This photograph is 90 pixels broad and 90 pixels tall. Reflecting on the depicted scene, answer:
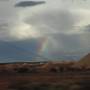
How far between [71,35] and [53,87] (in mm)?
1269

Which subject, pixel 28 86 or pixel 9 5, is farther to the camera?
pixel 9 5

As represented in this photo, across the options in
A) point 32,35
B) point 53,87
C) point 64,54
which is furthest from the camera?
point 32,35

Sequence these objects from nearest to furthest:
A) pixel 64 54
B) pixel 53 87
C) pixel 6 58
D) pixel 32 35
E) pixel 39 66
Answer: pixel 53 87
pixel 39 66
pixel 6 58
pixel 64 54
pixel 32 35

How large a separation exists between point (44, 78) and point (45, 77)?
0.06 feet

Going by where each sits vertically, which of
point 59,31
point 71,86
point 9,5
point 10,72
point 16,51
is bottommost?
point 71,86

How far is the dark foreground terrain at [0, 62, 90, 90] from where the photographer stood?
2398 millimetres

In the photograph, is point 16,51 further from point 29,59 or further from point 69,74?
point 69,74

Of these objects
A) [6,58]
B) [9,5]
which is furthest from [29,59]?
[9,5]

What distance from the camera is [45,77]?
2.42m

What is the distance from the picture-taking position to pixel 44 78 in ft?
7.91

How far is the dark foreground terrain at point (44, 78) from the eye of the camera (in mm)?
2398

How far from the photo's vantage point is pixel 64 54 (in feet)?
10.3

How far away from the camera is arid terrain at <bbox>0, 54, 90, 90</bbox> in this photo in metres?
2.40

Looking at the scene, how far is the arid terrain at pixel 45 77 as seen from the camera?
240 centimetres
